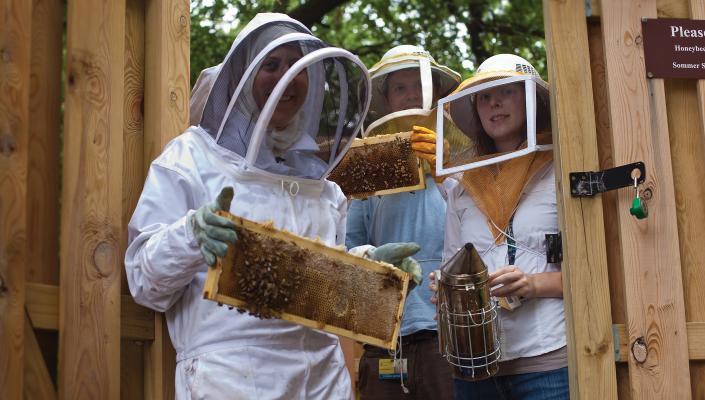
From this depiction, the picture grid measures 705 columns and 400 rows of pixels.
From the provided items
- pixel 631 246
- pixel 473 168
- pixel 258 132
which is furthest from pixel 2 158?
pixel 631 246

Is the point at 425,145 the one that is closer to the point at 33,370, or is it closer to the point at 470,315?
the point at 470,315

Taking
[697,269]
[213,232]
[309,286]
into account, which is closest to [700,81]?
[697,269]

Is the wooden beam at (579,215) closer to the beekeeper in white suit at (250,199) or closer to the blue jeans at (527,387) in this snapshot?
the blue jeans at (527,387)

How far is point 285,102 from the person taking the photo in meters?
4.00

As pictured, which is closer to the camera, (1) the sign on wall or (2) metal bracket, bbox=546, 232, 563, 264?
(2) metal bracket, bbox=546, 232, 563, 264

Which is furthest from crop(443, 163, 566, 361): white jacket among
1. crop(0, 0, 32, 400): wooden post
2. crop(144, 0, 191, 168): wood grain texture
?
crop(0, 0, 32, 400): wooden post

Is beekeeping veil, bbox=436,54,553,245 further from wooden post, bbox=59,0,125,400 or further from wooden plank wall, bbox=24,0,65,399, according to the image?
wooden plank wall, bbox=24,0,65,399

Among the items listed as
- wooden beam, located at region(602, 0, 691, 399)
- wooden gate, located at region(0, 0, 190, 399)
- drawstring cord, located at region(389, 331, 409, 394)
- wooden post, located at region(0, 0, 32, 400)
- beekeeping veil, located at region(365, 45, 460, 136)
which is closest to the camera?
wooden post, located at region(0, 0, 32, 400)

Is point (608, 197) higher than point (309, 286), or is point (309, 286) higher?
point (608, 197)

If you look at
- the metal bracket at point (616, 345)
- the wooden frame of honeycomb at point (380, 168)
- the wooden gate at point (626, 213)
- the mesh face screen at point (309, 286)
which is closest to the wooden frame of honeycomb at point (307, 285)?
the mesh face screen at point (309, 286)

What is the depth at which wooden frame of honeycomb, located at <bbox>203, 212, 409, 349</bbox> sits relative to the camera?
10.9 feet

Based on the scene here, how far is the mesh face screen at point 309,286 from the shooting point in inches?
131

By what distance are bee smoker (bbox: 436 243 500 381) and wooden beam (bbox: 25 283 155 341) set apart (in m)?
1.38

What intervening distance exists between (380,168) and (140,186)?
1440 millimetres
